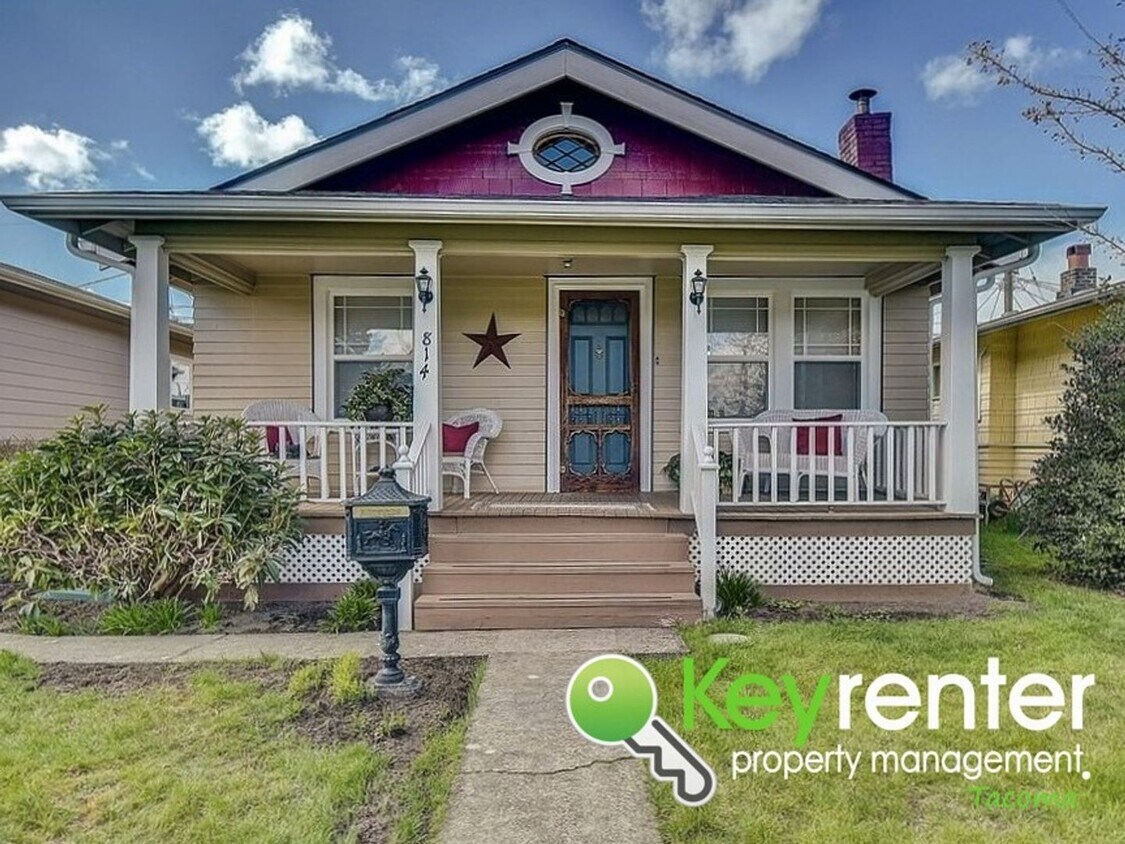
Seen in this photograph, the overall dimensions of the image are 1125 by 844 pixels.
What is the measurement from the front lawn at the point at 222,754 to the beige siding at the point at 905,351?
17.9 ft

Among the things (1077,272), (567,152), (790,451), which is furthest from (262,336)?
(1077,272)

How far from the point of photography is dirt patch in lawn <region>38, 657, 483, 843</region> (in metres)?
2.57

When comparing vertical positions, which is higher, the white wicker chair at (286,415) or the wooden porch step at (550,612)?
the white wicker chair at (286,415)

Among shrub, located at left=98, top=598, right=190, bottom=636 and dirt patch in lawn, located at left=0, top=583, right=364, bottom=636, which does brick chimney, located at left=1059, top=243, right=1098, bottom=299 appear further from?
shrub, located at left=98, top=598, right=190, bottom=636

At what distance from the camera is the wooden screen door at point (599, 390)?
7.33 meters

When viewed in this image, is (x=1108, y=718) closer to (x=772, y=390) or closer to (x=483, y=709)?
(x=483, y=709)

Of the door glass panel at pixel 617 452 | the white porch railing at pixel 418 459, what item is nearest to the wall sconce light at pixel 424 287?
the white porch railing at pixel 418 459

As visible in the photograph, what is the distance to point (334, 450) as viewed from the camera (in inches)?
286

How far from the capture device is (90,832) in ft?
7.65

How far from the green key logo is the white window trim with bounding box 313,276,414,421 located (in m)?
4.37

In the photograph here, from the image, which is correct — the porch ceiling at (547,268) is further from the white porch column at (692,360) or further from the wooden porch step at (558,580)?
the wooden porch step at (558,580)

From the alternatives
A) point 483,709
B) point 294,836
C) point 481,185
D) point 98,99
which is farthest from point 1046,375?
point 98,99

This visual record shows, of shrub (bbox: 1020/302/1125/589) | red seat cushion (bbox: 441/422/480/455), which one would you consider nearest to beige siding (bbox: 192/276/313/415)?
red seat cushion (bbox: 441/422/480/455)

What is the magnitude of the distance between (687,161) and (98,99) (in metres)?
14.2
